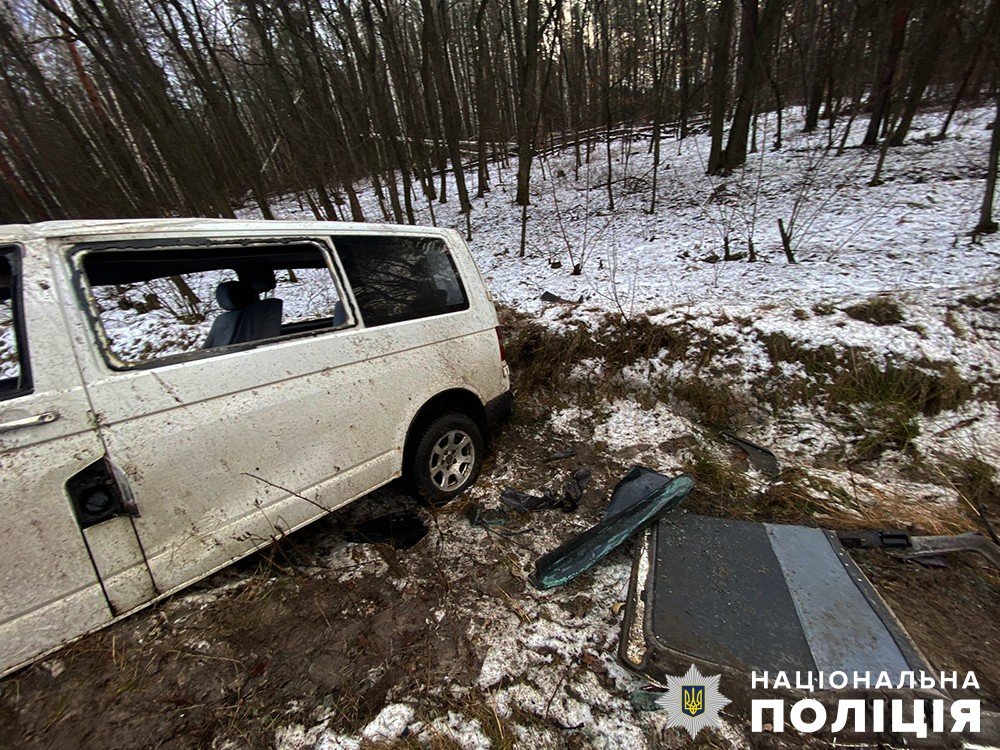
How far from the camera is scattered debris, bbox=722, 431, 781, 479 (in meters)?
3.22

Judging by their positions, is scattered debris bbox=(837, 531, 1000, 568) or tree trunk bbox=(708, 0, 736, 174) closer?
scattered debris bbox=(837, 531, 1000, 568)

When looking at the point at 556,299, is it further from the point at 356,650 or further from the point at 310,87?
the point at 310,87

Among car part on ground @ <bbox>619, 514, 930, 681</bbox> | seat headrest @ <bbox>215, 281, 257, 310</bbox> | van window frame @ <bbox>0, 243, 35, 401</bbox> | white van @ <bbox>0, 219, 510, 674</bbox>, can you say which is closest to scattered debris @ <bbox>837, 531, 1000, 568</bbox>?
car part on ground @ <bbox>619, 514, 930, 681</bbox>

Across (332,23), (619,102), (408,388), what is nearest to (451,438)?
(408,388)

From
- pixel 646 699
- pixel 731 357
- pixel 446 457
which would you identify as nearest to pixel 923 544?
pixel 646 699

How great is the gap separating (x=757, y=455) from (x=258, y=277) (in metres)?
4.20

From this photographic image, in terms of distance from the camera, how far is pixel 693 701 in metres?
1.74

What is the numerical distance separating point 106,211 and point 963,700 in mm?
14552

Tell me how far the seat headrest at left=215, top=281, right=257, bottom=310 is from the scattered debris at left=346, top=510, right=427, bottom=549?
1.81m

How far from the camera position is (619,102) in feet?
49.6

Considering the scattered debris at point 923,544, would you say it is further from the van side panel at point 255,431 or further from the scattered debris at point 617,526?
A: the van side panel at point 255,431

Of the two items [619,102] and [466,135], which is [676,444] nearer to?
[619,102]

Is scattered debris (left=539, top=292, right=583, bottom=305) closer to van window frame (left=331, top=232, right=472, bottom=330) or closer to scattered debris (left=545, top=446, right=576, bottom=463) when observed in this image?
scattered debris (left=545, top=446, right=576, bottom=463)

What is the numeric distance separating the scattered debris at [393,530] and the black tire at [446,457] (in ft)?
0.66
